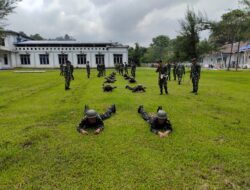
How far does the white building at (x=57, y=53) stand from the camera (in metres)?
52.3

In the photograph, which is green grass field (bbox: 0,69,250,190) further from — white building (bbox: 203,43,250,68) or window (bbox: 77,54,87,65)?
window (bbox: 77,54,87,65)

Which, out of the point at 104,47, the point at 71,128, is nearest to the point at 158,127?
the point at 71,128

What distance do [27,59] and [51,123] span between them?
50.6 m

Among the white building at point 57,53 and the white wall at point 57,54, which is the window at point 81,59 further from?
the white wall at point 57,54

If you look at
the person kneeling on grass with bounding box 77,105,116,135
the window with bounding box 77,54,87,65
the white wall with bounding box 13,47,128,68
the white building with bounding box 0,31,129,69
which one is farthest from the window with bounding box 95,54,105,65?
the person kneeling on grass with bounding box 77,105,116,135

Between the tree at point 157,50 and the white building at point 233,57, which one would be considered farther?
the tree at point 157,50

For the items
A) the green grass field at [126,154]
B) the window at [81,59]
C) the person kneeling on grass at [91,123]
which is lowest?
the green grass field at [126,154]

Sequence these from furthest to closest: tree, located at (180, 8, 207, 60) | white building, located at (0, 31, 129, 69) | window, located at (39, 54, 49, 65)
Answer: window, located at (39, 54, 49, 65) < white building, located at (0, 31, 129, 69) < tree, located at (180, 8, 207, 60)

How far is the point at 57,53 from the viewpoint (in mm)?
53125

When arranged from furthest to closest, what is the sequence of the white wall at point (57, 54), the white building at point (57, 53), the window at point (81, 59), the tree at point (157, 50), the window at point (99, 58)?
the tree at point (157, 50)
the window at point (99, 58)
the window at point (81, 59)
the white wall at point (57, 54)
the white building at point (57, 53)

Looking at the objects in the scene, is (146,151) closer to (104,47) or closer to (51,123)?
(51,123)

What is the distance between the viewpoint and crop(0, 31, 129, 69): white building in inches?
2061

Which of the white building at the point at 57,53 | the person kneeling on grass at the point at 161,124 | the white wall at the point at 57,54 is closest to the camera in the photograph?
the person kneeling on grass at the point at 161,124

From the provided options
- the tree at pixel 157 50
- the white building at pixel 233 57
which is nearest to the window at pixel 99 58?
the white building at pixel 233 57
